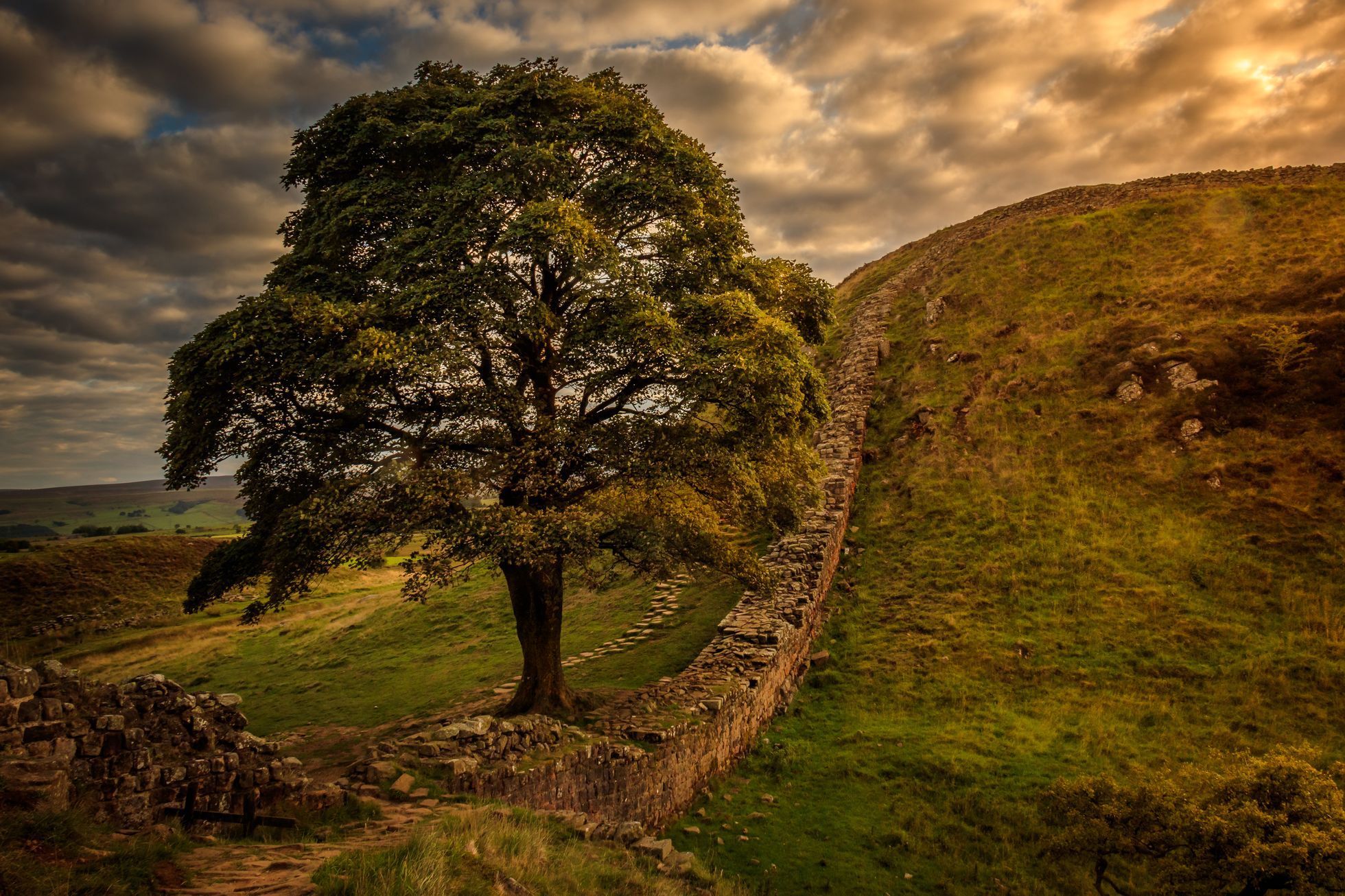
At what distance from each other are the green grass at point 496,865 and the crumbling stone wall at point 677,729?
1791 millimetres

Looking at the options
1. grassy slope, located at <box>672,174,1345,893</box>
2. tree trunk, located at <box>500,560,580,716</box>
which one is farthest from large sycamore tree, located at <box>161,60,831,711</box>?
grassy slope, located at <box>672,174,1345,893</box>

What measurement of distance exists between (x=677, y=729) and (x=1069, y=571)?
16.4 metres

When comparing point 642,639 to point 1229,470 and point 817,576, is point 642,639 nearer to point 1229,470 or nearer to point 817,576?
point 817,576

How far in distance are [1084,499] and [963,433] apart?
6.51 metres

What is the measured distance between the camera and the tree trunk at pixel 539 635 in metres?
14.6

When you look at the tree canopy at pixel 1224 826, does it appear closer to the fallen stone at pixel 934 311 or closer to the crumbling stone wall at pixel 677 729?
the crumbling stone wall at pixel 677 729

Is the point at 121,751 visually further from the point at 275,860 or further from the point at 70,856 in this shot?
the point at 275,860

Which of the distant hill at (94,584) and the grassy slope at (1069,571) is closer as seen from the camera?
the grassy slope at (1069,571)

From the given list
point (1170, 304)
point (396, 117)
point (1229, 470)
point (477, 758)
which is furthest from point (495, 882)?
point (1170, 304)

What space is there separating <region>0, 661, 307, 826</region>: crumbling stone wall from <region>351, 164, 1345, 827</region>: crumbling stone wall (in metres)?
1.82

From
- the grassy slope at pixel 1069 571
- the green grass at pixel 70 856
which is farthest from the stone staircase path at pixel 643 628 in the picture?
the green grass at pixel 70 856

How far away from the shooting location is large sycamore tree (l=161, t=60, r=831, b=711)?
1184 cm

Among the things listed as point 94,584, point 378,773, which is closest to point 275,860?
point 378,773

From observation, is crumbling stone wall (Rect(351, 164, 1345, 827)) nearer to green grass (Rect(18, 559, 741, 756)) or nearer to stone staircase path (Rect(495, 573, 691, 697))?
green grass (Rect(18, 559, 741, 756))
